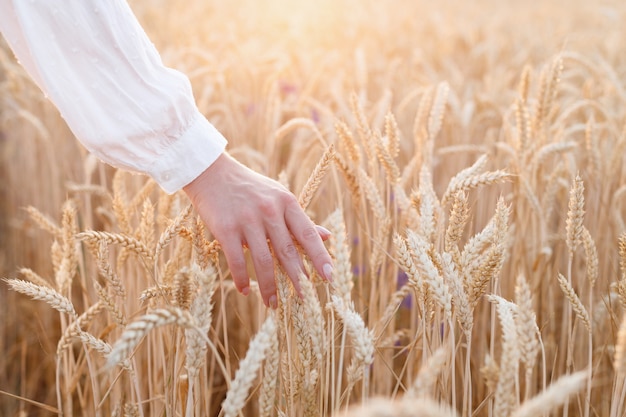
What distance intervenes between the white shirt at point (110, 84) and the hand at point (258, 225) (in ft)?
0.15

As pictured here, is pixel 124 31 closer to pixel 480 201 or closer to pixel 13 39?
pixel 13 39

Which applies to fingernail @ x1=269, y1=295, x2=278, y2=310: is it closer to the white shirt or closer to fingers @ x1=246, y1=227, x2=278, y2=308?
fingers @ x1=246, y1=227, x2=278, y2=308

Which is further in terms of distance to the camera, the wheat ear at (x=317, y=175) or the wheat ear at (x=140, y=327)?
the wheat ear at (x=317, y=175)

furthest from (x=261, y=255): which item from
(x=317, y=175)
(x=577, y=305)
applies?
(x=577, y=305)

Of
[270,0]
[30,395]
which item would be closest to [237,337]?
[30,395]

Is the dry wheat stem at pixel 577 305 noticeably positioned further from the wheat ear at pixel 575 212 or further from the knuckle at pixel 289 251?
the knuckle at pixel 289 251

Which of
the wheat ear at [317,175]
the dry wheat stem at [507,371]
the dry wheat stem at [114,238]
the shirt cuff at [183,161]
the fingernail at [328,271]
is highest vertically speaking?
the shirt cuff at [183,161]

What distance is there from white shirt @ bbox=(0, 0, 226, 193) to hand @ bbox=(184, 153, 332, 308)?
47mm

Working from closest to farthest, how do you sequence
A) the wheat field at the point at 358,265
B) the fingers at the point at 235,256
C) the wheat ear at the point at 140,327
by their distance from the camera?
the wheat ear at the point at 140,327 < the wheat field at the point at 358,265 < the fingers at the point at 235,256

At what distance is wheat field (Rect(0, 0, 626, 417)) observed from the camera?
71 cm

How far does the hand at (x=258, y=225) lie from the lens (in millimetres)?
809

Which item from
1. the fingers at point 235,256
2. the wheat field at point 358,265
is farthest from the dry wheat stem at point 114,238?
the fingers at point 235,256

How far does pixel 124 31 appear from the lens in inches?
31.9

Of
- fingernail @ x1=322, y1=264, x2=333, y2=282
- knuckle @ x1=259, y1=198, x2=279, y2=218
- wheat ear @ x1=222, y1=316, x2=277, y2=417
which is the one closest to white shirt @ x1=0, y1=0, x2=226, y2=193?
knuckle @ x1=259, y1=198, x2=279, y2=218
